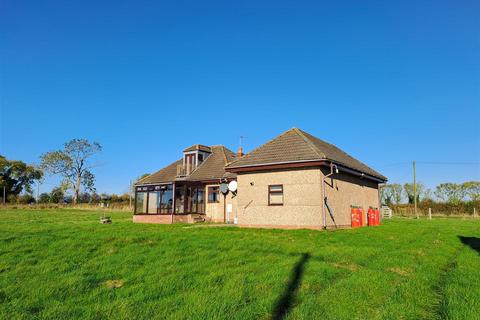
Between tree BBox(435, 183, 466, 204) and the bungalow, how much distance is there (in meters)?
38.7

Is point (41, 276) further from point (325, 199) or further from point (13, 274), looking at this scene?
point (325, 199)

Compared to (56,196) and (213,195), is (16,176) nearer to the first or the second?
(56,196)

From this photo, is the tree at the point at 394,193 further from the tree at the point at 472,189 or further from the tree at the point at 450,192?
the tree at the point at 472,189

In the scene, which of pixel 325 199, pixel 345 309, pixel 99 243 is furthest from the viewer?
pixel 325 199

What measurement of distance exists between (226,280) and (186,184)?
19.3 meters

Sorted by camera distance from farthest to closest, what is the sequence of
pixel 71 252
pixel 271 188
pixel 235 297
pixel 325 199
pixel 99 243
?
pixel 271 188
pixel 325 199
pixel 99 243
pixel 71 252
pixel 235 297

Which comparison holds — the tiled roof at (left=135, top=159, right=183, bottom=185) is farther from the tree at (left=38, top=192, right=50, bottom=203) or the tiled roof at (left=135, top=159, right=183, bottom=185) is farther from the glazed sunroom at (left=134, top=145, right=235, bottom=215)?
the tree at (left=38, top=192, right=50, bottom=203)

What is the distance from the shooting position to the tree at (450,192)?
55000 mm

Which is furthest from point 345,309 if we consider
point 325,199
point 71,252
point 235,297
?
point 325,199

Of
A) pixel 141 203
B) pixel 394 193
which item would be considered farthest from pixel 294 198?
pixel 394 193

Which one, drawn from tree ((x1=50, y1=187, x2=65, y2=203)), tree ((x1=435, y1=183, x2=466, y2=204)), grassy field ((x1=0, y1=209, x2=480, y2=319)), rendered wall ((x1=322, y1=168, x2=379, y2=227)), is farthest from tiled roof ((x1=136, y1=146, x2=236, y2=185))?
tree ((x1=50, y1=187, x2=65, y2=203))

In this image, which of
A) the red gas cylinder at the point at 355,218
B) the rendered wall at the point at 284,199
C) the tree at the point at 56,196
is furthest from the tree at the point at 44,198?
the red gas cylinder at the point at 355,218

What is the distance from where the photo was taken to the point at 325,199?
17016mm

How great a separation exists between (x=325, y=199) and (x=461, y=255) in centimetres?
707
